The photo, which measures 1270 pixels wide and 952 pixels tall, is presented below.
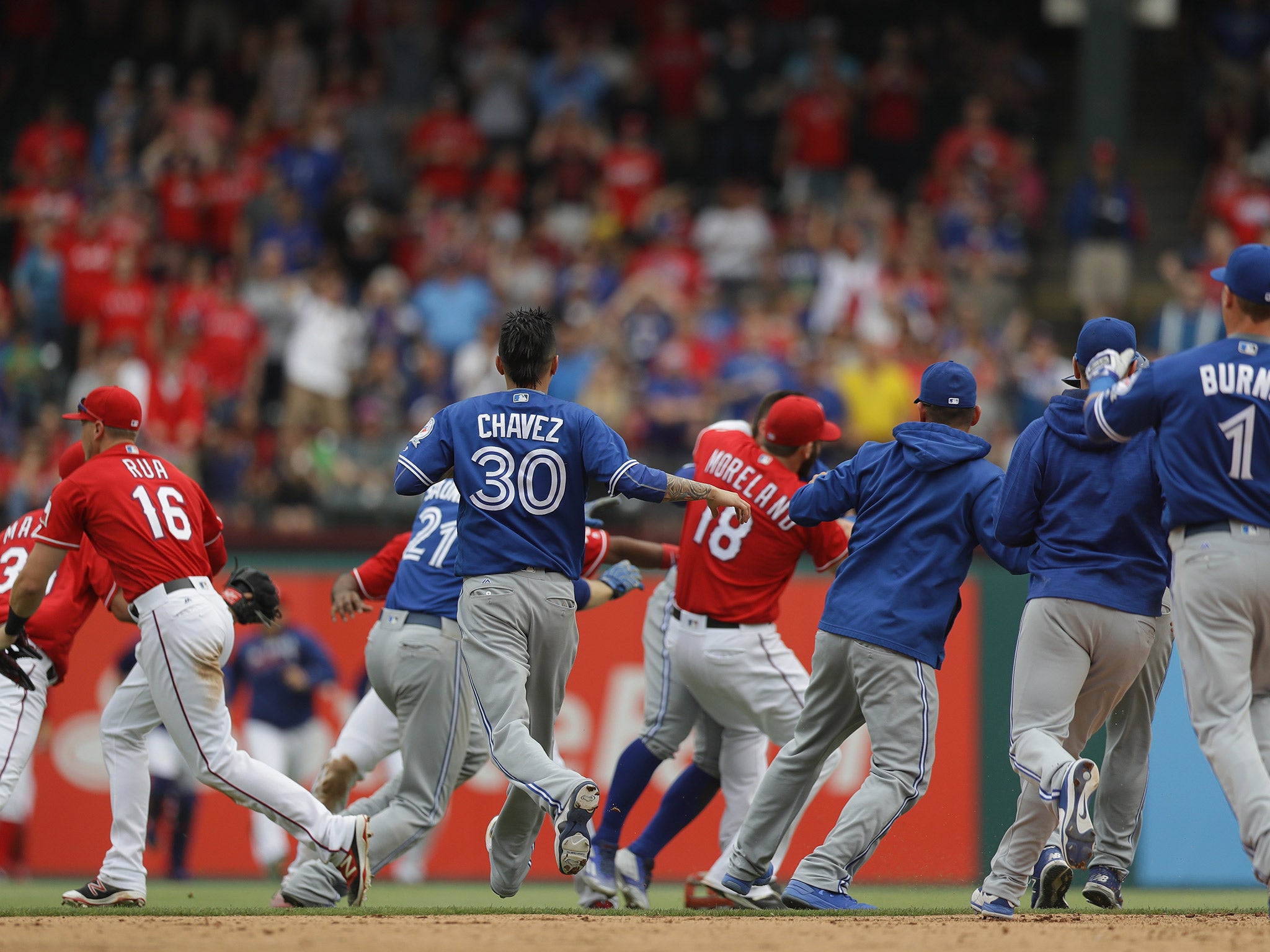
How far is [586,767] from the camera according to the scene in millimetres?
11539

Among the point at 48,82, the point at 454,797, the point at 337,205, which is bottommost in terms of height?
the point at 454,797

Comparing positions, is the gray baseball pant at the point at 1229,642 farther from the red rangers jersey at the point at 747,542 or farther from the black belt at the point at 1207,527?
the red rangers jersey at the point at 747,542

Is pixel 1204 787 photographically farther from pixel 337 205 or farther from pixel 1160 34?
pixel 1160 34

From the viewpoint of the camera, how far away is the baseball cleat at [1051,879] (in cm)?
680

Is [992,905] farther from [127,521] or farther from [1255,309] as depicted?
[127,521]

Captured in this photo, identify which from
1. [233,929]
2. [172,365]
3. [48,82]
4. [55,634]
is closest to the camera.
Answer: [233,929]

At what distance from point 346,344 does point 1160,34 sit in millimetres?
11311

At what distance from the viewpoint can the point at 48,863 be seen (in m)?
11.6

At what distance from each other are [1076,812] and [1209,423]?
1643mm

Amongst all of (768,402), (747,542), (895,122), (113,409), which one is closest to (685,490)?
(747,542)

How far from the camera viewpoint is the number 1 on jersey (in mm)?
7598

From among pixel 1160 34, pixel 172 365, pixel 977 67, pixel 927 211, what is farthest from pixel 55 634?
pixel 1160 34

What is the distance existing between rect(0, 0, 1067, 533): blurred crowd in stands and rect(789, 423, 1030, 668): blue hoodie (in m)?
5.93

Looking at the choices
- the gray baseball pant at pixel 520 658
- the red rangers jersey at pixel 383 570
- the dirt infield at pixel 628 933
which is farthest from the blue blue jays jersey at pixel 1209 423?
the red rangers jersey at pixel 383 570
